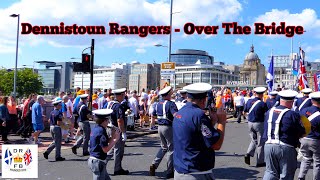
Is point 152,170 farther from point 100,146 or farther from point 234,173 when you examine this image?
point 100,146

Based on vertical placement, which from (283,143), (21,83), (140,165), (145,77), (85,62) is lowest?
(140,165)

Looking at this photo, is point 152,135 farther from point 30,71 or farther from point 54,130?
point 30,71

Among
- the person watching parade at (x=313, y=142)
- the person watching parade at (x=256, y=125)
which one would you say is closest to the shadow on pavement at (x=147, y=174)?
the person watching parade at (x=256, y=125)

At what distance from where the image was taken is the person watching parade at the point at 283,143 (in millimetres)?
6277

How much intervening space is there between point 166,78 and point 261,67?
148 meters

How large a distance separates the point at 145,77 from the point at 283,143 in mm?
172546

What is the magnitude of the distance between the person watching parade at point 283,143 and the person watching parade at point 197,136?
2.20 m

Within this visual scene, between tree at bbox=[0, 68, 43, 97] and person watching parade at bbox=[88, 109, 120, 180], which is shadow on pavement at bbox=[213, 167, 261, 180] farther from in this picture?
tree at bbox=[0, 68, 43, 97]

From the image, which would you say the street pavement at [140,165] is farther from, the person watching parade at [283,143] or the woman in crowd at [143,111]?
the woman in crowd at [143,111]

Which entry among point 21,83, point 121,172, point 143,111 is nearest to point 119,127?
point 121,172

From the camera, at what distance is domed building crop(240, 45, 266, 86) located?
16125cm

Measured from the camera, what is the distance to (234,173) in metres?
9.31

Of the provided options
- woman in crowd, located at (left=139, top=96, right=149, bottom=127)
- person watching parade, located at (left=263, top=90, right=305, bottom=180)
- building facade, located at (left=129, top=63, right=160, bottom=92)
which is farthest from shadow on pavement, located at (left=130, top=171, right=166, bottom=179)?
building facade, located at (left=129, top=63, right=160, bottom=92)

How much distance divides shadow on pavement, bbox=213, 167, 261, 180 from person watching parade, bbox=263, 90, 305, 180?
256 cm
